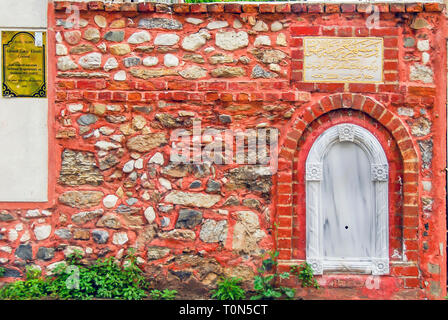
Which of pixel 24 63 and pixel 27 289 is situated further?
pixel 24 63

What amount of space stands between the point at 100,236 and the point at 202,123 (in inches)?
59.1

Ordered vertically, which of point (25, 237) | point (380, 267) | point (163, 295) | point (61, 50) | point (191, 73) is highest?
point (61, 50)

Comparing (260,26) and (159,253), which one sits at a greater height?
(260,26)

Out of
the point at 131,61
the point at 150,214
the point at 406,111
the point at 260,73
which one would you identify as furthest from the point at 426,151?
the point at 131,61

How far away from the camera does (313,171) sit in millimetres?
4363

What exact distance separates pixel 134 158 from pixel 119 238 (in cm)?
80

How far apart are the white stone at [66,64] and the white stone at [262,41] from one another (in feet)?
5.91

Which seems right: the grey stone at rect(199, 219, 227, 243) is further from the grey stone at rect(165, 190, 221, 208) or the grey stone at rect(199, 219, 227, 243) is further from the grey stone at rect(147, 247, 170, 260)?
the grey stone at rect(147, 247, 170, 260)

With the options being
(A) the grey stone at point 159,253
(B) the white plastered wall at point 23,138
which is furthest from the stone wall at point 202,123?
(B) the white plastered wall at point 23,138

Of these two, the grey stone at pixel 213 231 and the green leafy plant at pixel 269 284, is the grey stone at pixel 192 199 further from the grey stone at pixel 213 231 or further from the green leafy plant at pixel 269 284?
the green leafy plant at pixel 269 284

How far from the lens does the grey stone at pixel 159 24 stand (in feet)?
14.4

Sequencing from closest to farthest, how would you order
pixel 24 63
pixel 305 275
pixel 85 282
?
pixel 85 282, pixel 305 275, pixel 24 63

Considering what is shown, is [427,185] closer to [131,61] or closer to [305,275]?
[305,275]
